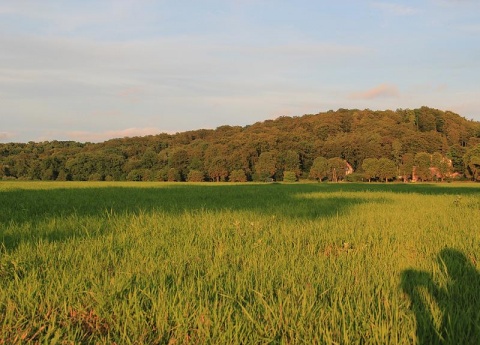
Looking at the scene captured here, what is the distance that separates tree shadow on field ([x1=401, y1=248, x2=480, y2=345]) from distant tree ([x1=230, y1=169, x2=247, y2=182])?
9202 centimetres

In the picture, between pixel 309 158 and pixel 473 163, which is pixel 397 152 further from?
pixel 309 158

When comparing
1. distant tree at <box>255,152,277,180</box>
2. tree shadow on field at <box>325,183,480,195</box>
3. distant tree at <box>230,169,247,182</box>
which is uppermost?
distant tree at <box>255,152,277,180</box>

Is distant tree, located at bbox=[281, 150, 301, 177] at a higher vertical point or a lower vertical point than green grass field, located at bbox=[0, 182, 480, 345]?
higher

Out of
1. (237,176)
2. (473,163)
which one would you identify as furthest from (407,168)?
(237,176)

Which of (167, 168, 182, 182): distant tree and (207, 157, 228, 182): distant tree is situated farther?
(167, 168, 182, 182): distant tree

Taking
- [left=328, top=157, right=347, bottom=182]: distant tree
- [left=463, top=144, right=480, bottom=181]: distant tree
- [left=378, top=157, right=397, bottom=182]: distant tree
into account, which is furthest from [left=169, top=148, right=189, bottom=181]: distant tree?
[left=463, top=144, right=480, bottom=181]: distant tree

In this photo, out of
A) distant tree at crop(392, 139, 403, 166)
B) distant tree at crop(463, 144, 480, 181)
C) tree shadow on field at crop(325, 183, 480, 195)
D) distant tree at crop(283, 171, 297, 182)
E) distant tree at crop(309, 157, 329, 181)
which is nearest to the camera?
tree shadow on field at crop(325, 183, 480, 195)

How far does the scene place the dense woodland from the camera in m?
87.7

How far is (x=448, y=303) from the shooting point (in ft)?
8.57

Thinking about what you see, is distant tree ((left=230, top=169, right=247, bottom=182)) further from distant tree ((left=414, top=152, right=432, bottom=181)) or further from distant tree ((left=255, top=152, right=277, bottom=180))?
distant tree ((left=414, top=152, right=432, bottom=181))

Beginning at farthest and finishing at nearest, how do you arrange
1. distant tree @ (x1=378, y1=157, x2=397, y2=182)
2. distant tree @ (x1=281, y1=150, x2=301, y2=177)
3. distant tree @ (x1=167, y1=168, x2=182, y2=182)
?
distant tree @ (x1=167, y1=168, x2=182, y2=182) → distant tree @ (x1=281, y1=150, x2=301, y2=177) → distant tree @ (x1=378, y1=157, x2=397, y2=182)

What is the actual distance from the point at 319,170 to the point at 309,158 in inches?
475

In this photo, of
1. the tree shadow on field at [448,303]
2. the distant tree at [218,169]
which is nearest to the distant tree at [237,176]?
the distant tree at [218,169]

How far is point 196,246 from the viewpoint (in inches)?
177
